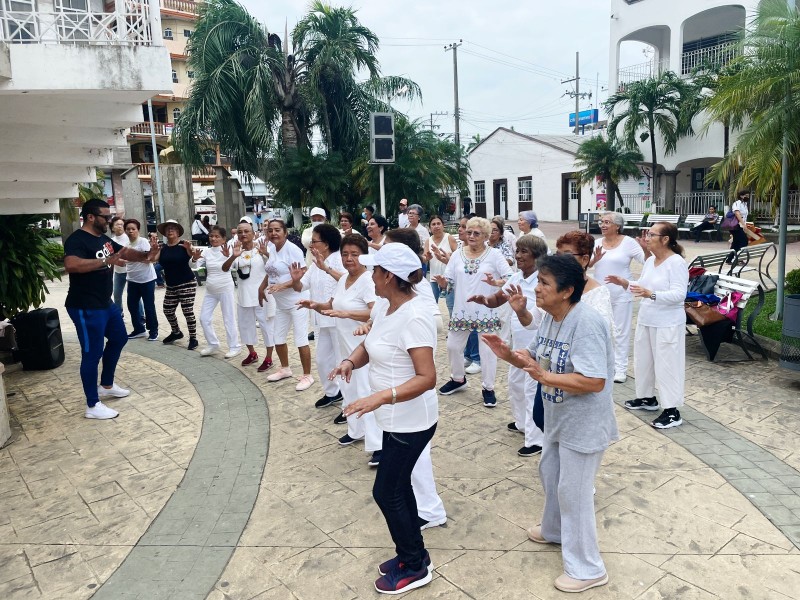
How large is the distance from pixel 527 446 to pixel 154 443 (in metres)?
3.12

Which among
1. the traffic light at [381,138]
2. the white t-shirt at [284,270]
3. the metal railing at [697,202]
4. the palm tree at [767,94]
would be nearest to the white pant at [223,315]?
the white t-shirt at [284,270]

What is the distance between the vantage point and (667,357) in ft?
16.8

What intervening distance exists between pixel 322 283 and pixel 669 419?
3.23m

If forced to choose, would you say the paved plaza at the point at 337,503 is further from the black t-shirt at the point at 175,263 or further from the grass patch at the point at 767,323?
the black t-shirt at the point at 175,263

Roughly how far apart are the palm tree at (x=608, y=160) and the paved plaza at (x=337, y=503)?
18456 millimetres

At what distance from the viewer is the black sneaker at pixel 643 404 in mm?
5625

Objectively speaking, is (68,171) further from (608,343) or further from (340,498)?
(608,343)

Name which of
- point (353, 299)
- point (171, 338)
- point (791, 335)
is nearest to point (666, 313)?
point (791, 335)

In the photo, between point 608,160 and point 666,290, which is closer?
point 666,290

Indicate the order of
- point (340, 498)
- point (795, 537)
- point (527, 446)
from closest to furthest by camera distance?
point (795, 537) → point (340, 498) → point (527, 446)

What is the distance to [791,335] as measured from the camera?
18.9 ft

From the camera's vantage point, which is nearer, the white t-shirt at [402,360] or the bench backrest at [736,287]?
the white t-shirt at [402,360]

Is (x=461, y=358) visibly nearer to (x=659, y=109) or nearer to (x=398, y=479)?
(x=398, y=479)

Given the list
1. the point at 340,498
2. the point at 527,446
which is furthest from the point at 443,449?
the point at 340,498
